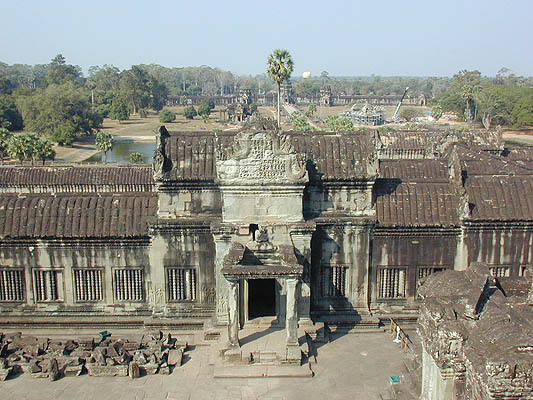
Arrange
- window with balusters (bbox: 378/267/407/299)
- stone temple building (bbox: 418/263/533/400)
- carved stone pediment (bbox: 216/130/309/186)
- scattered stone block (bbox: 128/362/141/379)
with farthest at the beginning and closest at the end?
window with balusters (bbox: 378/267/407/299)
carved stone pediment (bbox: 216/130/309/186)
scattered stone block (bbox: 128/362/141/379)
stone temple building (bbox: 418/263/533/400)

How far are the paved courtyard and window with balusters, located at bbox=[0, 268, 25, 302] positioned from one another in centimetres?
368

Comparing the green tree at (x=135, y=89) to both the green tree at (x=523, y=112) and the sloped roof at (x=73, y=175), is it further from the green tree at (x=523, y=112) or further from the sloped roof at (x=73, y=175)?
the sloped roof at (x=73, y=175)

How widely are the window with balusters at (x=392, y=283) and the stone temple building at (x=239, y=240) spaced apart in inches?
1.4

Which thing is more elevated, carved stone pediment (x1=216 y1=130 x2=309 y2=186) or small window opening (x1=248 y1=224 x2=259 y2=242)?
carved stone pediment (x1=216 y1=130 x2=309 y2=186)

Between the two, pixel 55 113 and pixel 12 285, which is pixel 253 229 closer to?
pixel 12 285

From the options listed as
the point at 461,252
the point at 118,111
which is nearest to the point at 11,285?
the point at 461,252

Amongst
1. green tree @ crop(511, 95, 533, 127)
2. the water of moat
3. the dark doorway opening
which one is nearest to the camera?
the dark doorway opening

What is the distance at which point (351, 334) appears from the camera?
59.1 ft

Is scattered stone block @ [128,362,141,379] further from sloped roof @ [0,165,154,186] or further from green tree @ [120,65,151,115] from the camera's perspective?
green tree @ [120,65,151,115]

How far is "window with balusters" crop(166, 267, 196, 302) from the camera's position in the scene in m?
18.0

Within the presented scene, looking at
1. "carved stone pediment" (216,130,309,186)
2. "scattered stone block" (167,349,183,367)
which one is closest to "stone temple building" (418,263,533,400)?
"carved stone pediment" (216,130,309,186)

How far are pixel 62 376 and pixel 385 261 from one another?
10.5 m

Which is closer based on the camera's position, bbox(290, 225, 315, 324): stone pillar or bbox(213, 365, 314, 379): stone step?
bbox(213, 365, 314, 379): stone step

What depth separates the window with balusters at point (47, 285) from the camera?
18.2m
